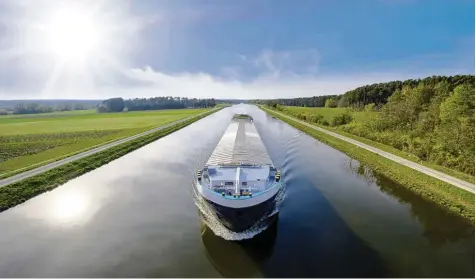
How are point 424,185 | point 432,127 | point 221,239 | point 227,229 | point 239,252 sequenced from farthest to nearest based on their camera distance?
point 432,127, point 424,185, point 227,229, point 221,239, point 239,252

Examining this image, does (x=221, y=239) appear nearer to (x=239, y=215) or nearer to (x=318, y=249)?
Result: (x=239, y=215)

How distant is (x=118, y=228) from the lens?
16.3m

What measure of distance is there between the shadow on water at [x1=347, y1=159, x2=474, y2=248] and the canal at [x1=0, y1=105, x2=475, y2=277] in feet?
0.18

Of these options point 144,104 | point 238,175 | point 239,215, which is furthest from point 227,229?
point 144,104

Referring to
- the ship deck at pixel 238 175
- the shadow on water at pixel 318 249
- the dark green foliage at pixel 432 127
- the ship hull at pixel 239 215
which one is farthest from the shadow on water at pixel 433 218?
the ship deck at pixel 238 175

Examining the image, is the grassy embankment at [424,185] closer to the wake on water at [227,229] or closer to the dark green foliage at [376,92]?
the wake on water at [227,229]

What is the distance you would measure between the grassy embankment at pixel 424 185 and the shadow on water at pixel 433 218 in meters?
0.40

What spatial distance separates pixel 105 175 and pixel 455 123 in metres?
31.0

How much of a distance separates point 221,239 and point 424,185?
15753 mm

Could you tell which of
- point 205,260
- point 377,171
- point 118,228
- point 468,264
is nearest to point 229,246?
point 205,260

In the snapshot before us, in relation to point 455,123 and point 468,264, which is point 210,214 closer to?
point 468,264

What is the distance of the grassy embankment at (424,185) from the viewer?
18422 mm

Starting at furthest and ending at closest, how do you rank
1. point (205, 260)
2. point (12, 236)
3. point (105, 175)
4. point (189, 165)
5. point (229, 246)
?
1. point (189, 165)
2. point (105, 175)
3. point (12, 236)
4. point (229, 246)
5. point (205, 260)

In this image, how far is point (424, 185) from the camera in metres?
22.2
